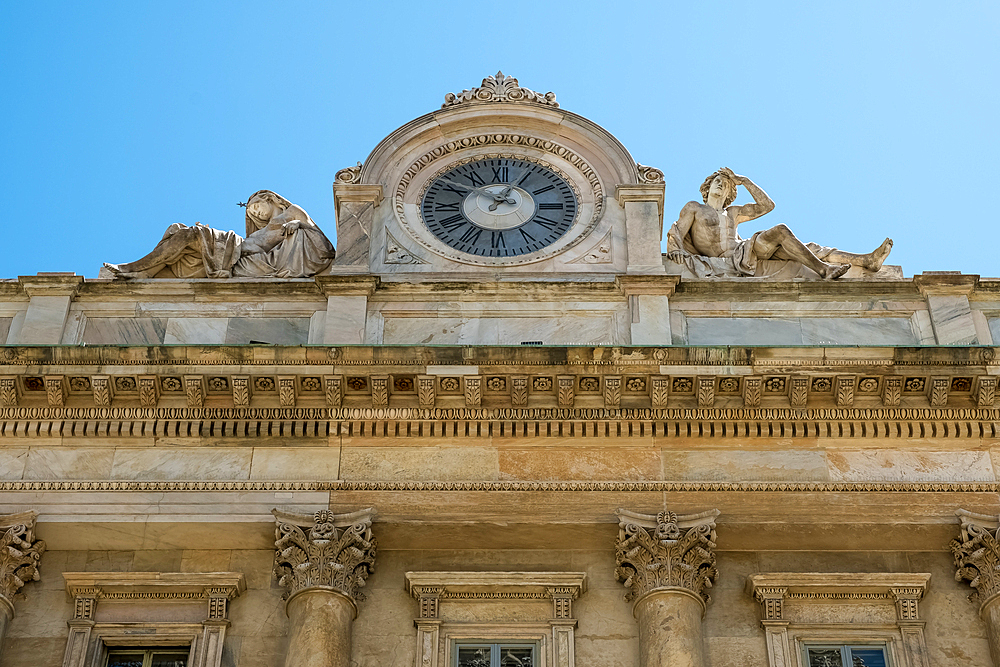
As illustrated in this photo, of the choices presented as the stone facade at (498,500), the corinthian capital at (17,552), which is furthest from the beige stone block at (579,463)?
the corinthian capital at (17,552)

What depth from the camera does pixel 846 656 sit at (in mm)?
19578

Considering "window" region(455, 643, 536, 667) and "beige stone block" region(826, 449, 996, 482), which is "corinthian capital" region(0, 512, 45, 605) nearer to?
"window" region(455, 643, 536, 667)

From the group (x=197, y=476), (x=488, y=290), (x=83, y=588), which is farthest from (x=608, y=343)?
(x=83, y=588)

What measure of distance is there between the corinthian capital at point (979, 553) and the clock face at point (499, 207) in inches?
285

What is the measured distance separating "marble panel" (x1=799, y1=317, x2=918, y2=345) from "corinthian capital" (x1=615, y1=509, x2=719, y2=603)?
3.69 metres

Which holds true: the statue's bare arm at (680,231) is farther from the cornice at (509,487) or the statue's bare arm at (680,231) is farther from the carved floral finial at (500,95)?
the cornice at (509,487)

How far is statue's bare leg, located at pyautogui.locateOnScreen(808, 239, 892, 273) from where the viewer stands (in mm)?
23625

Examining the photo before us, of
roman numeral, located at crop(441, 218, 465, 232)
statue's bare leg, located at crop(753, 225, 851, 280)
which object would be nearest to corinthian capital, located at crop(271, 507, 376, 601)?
roman numeral, located at crop(441, 218, 465, 232)

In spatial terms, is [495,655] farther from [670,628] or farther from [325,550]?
[325,550]

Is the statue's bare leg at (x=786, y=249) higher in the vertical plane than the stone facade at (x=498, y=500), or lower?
higher

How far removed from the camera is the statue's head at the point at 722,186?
24.9 m

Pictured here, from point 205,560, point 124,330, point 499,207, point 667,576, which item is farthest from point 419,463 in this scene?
point 499,207

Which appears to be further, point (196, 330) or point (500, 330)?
point (196, 330)

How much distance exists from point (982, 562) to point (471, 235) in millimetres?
8530
